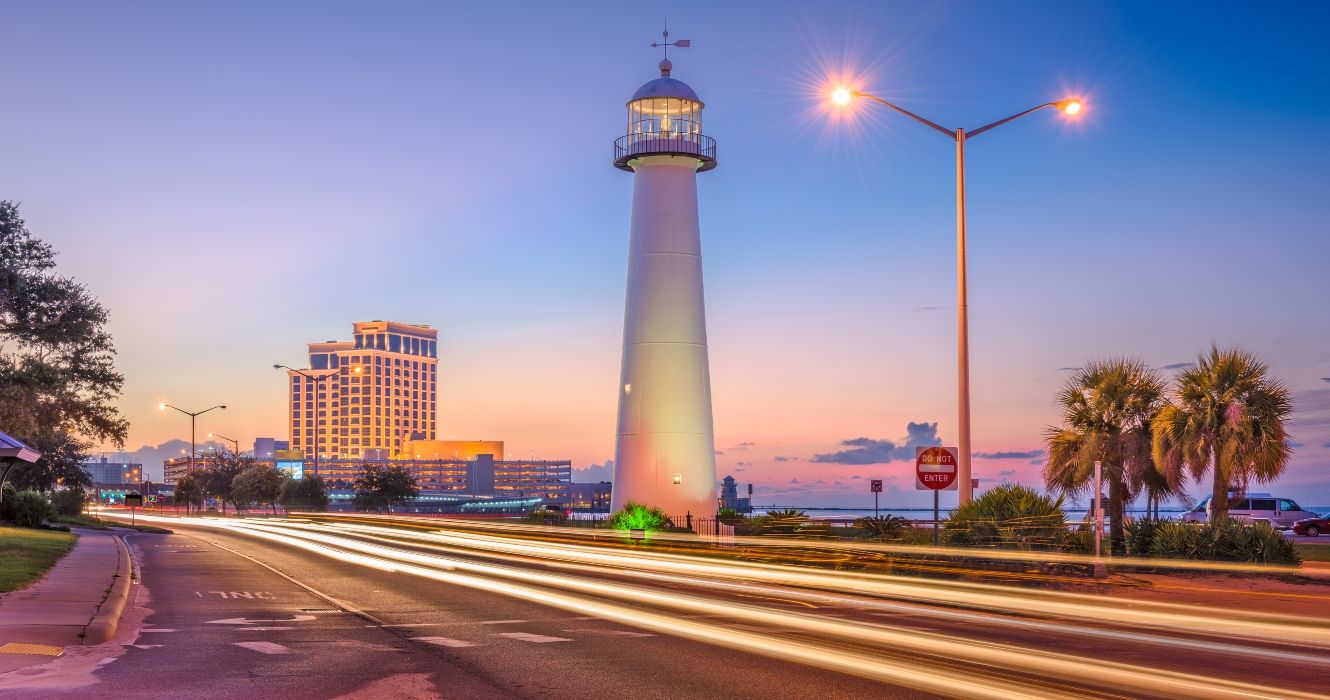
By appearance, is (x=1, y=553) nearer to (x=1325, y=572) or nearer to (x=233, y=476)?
(x=1325, y=572)

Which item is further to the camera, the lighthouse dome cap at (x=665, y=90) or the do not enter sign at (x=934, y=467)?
the lighthouse dome cap at (x=665, y=90)

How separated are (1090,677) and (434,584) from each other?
15.4 meters

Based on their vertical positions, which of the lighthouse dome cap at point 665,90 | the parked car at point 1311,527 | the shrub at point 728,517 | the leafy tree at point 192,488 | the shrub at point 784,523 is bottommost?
the leafy tree at point 192,488

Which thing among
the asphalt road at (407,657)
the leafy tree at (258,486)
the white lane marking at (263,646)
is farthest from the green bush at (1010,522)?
the leafy tree at (258,486)

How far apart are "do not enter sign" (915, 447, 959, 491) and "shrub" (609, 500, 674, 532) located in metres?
16.8

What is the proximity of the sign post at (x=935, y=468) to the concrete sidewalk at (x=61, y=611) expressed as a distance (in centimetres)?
1523

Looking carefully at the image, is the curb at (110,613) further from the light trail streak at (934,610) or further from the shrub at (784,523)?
the shrub at (784,523)

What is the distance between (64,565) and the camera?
27516 mm

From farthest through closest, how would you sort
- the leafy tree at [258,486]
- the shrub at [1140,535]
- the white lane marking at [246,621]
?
the leafy tree at [258,486] → the shrub at [1140,535] → the white lane marking at [246,621]

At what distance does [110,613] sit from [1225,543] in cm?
2129

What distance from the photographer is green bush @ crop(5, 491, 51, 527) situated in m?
48.5

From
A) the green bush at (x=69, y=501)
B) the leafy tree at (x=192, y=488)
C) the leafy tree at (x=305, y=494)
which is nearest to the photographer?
the green bush at (x=69, y=501)

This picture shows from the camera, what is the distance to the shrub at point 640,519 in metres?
42.3

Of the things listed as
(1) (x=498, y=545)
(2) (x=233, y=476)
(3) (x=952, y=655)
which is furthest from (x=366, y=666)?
(2) (x=233, y=476)
